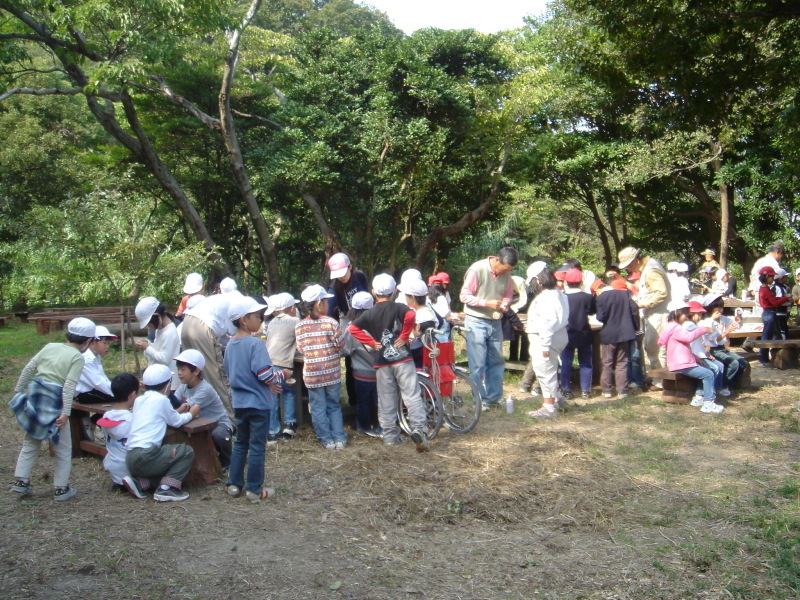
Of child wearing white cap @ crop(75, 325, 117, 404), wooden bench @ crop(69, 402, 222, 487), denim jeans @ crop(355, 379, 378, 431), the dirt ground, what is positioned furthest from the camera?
denim jeans @ crop(355, 379, 378, 431)

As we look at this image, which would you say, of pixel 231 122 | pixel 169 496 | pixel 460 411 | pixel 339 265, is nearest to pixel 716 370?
pixel 460 411

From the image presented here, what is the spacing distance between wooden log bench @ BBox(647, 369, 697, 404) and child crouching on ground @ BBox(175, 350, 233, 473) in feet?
16.9

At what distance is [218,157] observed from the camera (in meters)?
20.6

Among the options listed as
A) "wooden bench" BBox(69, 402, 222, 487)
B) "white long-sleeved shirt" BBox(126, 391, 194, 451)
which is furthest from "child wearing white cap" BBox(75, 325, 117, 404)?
"white long-sleeved shirt" BBox(126, 391, 194, 451)

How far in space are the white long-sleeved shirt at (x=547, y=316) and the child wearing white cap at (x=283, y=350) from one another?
271cm

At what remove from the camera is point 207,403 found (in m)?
6.40

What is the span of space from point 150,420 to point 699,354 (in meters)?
6.30

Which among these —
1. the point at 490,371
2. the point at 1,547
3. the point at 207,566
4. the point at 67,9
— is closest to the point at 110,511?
the point at 1,547

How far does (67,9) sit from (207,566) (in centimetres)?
1112

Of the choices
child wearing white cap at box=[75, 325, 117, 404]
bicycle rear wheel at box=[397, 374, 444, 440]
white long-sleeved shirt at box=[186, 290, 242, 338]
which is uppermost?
white long-sleeved shirt at box=[186, 290, 242, 338]

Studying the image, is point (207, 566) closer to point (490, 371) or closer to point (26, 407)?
point (26, 407)

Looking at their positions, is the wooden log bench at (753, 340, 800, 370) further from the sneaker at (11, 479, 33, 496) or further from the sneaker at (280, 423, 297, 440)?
the sneaker at (11, 479, 33, 496)

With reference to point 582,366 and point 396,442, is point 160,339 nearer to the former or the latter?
point 396,442

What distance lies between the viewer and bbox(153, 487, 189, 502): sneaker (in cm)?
561
